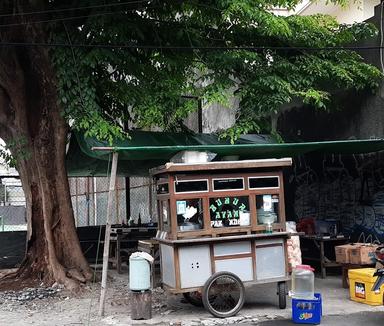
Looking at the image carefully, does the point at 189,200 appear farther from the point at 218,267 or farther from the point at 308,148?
the point at 308,148

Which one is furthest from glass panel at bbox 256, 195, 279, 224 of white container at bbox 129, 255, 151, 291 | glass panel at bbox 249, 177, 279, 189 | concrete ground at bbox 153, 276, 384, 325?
white container at bbox 129, 255, 151, 291

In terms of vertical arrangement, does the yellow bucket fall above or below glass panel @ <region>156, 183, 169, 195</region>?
below

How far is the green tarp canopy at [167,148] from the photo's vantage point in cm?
904

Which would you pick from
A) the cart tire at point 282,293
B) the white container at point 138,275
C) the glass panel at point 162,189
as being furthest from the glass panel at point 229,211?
the white container at point 138,275

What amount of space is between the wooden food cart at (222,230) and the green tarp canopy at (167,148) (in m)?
0.60

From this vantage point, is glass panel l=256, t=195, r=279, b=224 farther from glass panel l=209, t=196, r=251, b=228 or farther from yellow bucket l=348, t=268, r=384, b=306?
yellow bucket l=348, t=268, r=384, b=306

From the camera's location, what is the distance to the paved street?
755 cm

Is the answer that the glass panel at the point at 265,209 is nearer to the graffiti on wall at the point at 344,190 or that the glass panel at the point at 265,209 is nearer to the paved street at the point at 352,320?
the paved street at the point at 352,320

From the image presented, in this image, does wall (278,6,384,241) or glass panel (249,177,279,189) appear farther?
wall (278,6,384,241)

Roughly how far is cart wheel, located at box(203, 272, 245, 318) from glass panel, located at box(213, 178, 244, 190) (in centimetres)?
129

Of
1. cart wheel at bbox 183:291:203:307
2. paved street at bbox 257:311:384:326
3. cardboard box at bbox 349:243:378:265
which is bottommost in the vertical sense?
paved street at bbox 257:311:384:326

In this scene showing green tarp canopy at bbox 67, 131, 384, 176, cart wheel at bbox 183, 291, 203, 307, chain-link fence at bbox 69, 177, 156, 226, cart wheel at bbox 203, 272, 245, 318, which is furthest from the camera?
chain-link fence at bbox 69, 177, 156, 226

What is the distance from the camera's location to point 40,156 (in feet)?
35.5

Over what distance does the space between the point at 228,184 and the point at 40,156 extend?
4.36 m
